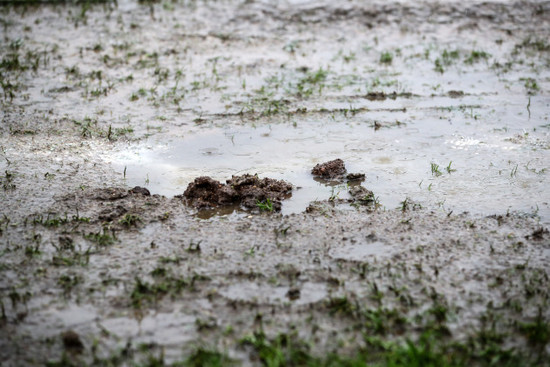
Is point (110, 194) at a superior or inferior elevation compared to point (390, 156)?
inferior

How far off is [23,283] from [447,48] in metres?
7.47

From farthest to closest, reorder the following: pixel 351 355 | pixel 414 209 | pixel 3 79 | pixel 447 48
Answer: pixel 447 48 < pixel 3 79 < pixel 414 209 < pixel 351 355

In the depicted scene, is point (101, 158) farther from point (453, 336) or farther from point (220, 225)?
point (453, 336)

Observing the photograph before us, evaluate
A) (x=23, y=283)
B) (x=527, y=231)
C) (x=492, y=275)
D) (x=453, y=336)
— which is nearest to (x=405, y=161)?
(x=527, y=231)

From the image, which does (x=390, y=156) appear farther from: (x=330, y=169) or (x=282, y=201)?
(x=282, y=201)

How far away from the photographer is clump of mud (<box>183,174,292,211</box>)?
5.09 m

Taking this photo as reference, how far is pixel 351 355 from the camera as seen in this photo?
339 cm

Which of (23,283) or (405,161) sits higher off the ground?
(405,161)

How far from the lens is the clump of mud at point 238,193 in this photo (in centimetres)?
509

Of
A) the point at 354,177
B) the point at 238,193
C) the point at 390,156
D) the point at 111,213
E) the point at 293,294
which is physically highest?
the point at 390,156

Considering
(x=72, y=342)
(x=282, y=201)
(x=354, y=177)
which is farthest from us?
(x=354, y=177)

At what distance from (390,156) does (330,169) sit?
83cm

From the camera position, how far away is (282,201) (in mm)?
5199

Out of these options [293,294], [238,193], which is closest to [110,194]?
[238,193]
